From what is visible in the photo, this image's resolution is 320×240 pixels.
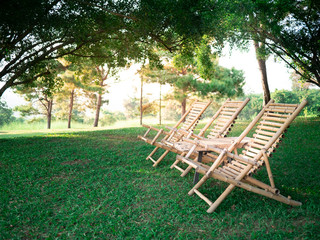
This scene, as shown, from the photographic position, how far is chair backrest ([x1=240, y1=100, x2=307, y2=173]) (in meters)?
3.51

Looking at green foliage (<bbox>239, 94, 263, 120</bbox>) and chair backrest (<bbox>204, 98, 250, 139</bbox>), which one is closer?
chair backrest (<bbox>204, 98, 250, 139</bbox>)

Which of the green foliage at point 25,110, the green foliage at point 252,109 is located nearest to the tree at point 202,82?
the green foliage at point 25,110

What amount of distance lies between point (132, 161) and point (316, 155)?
446 centimetres

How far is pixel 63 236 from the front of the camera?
2.95 meters

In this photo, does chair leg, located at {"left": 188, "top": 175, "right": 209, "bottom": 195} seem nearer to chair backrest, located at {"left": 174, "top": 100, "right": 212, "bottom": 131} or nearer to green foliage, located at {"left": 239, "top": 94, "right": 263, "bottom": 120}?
chair backrest, located at {"left": 174, "top": 100, "right": 212, "bottom": 131}

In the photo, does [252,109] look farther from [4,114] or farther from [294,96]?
[4,114]

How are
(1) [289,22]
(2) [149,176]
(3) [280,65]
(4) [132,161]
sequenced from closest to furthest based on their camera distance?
(2) [149,176] → (4) [132,161] → (1) [289,22] → (3) [280,65]

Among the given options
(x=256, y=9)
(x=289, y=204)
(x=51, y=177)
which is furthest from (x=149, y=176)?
(x=256, y=9)

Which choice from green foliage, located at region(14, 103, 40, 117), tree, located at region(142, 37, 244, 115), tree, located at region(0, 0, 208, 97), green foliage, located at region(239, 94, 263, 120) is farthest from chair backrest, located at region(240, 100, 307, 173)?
green foliage, located at region(239, 94, 263, 120)

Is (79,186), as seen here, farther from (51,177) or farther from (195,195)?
(195,195)

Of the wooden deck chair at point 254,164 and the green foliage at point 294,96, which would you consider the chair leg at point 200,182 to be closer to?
the wooden deck chair at point 254,164

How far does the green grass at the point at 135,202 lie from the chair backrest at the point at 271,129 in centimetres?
66

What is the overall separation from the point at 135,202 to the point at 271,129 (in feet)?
7.50

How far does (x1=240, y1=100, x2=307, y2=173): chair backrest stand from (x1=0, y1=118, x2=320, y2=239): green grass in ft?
2.17
